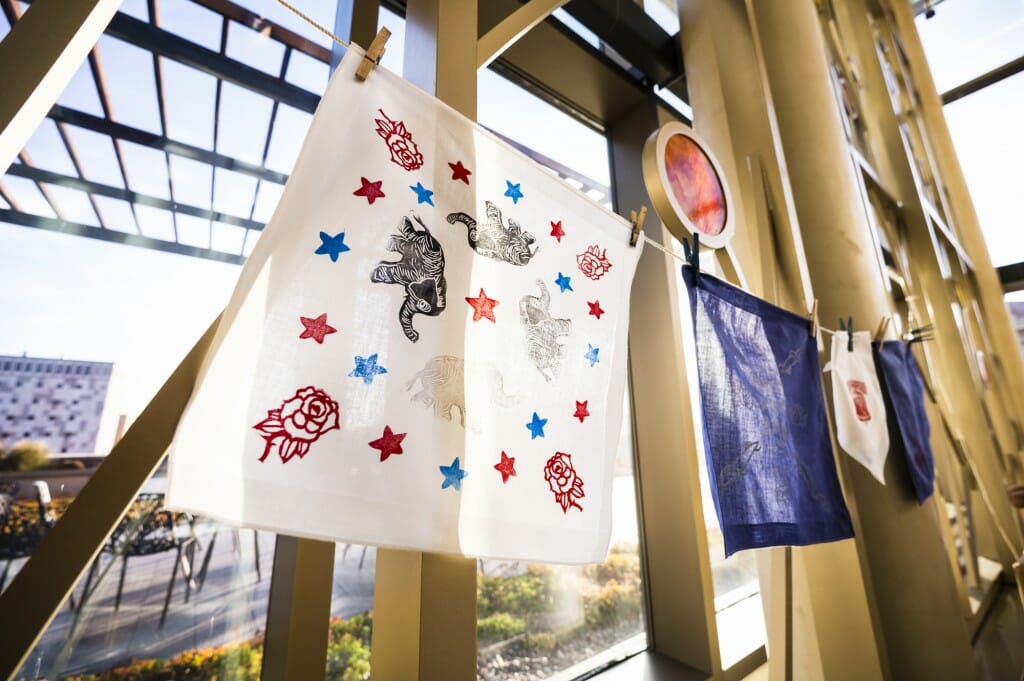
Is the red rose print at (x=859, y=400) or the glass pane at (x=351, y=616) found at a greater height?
the red rose print at (x=859, y=400)

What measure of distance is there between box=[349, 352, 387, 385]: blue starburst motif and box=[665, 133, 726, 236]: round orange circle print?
1213mm

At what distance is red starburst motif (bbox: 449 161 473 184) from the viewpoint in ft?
3.34

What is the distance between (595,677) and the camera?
6.12 feet

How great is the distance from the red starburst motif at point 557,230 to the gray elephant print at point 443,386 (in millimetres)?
498

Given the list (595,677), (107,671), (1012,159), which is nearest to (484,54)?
(107,671)

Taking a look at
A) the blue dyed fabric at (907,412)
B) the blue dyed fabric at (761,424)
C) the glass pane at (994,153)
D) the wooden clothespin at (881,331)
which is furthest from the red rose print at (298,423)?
the glass pane at (994,153)

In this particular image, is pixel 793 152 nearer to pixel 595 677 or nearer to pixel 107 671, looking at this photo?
pixel 595 677

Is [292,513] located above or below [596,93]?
below

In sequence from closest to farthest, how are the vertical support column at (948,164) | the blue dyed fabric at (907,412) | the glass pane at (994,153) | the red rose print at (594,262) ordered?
the red rose print at (594,262) → the blue dyed fabric at (907,412) → the vertical support column at (948,164) → the glass pane at (994,153)

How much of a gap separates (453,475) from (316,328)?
15.2 inches

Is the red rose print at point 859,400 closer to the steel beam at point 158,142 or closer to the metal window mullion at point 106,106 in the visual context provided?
the steel beam at point 158,142

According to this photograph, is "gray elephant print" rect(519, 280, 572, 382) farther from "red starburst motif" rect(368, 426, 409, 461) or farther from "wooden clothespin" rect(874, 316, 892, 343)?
"wooden clothespin" rect(874, 316, 892, 343)

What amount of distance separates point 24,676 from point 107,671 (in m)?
0.15

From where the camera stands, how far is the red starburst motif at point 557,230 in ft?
3.93
